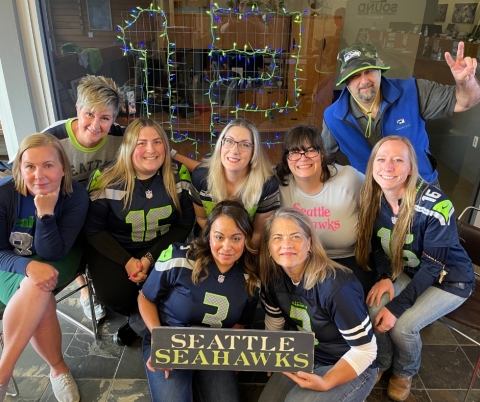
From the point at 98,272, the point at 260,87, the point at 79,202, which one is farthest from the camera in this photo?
the point at 260,87

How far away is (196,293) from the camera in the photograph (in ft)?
5.46

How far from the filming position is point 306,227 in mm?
1572

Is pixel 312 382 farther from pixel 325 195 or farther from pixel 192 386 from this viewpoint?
pixel 325 195

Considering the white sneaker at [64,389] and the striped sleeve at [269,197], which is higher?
the striped sleeve at [269,197]

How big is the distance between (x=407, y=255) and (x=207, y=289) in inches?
36.9

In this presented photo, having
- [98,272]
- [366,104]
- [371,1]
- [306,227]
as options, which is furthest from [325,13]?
[98,272]

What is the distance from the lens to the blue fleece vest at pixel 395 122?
2.14 m

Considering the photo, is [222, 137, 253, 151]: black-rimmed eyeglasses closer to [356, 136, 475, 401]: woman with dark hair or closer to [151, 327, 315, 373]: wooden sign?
[356, 136, 475, 401]: woman with dark hair

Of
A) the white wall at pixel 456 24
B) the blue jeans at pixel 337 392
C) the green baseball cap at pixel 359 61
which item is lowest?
the blue jeans at pixel 337 392

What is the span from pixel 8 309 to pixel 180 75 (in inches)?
77.3

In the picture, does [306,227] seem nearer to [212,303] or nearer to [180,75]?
[212,303]

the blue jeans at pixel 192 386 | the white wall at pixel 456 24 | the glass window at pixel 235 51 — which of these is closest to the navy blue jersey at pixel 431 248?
the blue jeans at pixel 192 386

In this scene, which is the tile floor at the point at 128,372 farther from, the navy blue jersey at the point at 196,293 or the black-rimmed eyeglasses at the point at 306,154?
the black-rimmed eyeglasses at the point at 306,154

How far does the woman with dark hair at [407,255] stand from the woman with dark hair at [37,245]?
139 cm
